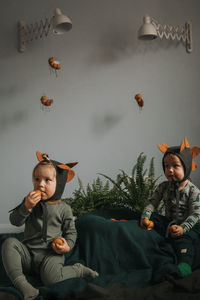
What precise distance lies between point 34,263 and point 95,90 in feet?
6.72

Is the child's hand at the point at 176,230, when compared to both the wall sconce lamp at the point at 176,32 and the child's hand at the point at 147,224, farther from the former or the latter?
the wall sconce lamp at the point at 176,32

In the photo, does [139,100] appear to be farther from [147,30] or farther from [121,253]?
[121,253]

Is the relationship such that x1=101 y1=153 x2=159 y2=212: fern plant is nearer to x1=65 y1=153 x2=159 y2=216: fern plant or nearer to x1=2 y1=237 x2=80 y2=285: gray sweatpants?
x1=65 y1=153 x2=159 y2=216: fern plant

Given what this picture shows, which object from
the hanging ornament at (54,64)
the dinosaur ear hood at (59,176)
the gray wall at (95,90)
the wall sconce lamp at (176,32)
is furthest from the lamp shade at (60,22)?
the dinosaur ear hood at (59,176)

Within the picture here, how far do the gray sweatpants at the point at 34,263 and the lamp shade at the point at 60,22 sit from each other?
72.9 inches

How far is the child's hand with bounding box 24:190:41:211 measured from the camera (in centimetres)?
177

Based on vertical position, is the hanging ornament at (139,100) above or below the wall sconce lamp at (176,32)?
below

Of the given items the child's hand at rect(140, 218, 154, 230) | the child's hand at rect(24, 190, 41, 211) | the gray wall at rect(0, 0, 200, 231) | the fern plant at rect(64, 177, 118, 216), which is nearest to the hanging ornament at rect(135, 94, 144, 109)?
the gray wall at rect(0, 0, 200, 231)

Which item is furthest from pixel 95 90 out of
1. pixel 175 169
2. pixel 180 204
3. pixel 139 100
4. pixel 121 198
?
pixel 180 204

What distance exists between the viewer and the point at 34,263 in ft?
5.98

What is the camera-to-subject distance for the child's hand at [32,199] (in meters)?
1.77

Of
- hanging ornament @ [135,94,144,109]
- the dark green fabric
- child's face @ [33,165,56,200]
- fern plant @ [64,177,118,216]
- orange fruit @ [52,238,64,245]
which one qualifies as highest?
hanging ornament @ [135,94,144,109]

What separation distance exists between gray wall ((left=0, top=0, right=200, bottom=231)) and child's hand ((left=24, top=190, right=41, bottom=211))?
1641 mm

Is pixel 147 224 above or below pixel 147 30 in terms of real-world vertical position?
below
